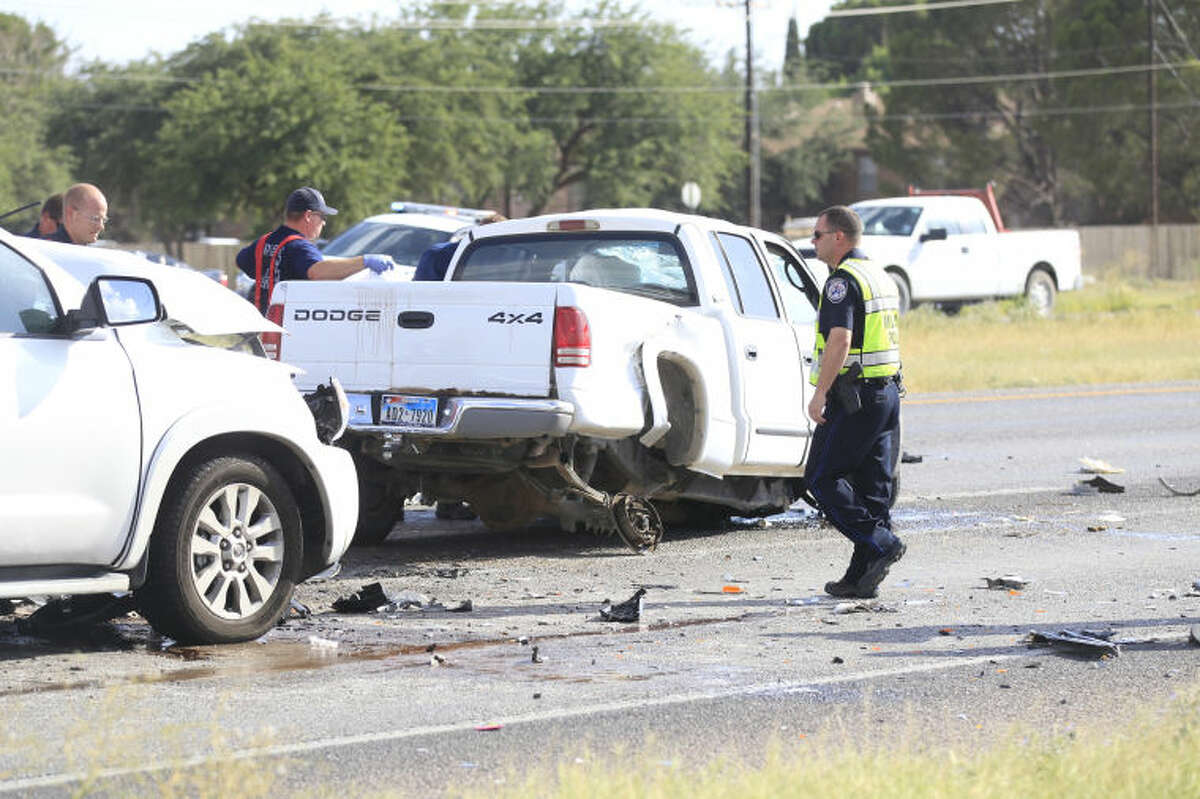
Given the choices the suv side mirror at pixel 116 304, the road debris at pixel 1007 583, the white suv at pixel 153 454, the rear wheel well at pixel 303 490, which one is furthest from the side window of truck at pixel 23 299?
the road debris at pixel 1007 583

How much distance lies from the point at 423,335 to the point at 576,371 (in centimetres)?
86

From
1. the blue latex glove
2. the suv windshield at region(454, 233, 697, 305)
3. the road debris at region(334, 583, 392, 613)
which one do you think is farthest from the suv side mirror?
the suv windshield at region(454, 233, 697, 305)

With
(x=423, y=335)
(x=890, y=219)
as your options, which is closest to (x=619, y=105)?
(x=890, y=219)

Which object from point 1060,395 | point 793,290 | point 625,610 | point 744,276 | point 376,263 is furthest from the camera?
point 1060,395

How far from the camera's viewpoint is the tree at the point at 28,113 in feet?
186

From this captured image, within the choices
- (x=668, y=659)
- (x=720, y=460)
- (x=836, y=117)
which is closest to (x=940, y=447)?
(x=720, y=460)

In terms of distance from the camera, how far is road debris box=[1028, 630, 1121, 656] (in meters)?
7.70

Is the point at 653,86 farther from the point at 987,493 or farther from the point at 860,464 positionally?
the point at 860,464

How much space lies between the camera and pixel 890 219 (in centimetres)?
3075

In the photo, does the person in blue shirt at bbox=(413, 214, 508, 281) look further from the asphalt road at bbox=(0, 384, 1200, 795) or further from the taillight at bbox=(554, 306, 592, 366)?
the taillight at bbox=(554, 306, 592, 366)

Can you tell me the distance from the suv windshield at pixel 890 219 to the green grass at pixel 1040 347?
4.56ft

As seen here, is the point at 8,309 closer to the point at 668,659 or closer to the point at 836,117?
the point at 668,659

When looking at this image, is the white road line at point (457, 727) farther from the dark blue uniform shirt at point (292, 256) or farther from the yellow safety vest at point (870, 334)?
the dark blue uniform shirt at point (292, 256)

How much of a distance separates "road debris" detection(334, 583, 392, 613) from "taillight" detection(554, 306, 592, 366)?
1.67 meters
